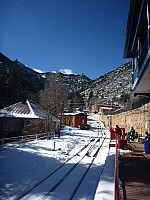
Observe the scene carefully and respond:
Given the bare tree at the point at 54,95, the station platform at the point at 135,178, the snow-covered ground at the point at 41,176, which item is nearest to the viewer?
the station platform at the point at 135,178

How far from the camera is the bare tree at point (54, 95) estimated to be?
44531mm

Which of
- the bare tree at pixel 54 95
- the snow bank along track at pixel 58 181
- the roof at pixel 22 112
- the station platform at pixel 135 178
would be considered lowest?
the snow bank along track at pixel 58 181

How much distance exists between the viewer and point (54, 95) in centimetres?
4556

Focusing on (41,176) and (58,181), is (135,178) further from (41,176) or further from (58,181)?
(41,176)

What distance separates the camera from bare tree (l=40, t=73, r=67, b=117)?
1753 inches

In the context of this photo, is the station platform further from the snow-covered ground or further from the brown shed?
the brown shed

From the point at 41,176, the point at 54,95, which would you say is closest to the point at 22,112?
the point at 54,95

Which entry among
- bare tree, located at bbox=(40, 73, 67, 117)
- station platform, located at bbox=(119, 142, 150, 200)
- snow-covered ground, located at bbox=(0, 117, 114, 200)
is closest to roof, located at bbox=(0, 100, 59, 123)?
bare tree, located at bbox=(40, 73, 67, 117)

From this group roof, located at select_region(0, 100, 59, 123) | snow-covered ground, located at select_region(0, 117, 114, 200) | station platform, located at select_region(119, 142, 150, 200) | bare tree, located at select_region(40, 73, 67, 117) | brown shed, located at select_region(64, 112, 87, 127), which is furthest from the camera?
brown shed, located at select_region(64, 112, 87, 127)

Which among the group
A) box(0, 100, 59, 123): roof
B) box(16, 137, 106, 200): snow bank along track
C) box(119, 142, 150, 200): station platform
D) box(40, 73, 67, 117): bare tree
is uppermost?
box(40, 73, 67, 117): bare tree

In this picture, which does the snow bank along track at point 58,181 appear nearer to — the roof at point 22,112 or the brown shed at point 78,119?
the roof at point 22,112

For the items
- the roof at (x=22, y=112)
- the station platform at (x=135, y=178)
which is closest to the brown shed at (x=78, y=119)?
the roof at (x=22, y=112)

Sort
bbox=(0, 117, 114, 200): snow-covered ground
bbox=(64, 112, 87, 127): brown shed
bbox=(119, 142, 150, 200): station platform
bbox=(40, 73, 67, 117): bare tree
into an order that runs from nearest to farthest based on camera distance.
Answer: bbox=(119, 142, 150, 200): station platform → bbox=(0, 117, 114, 200): snow-covered ground → bbox=(40, 73, 67, 117): bare tree → bbox=(64, 112, 87, 127): brown shed

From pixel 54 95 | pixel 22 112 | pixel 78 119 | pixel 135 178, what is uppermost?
pixel 54 95
